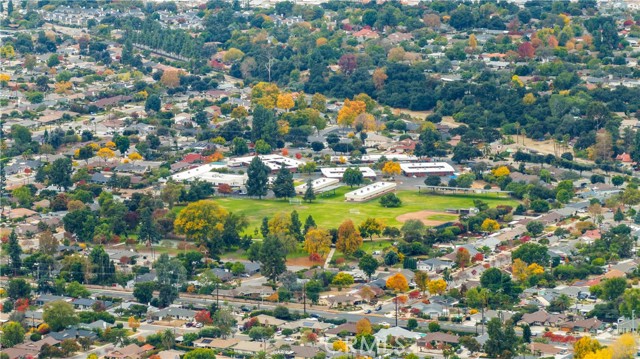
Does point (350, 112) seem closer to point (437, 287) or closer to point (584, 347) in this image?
point (437, 287)

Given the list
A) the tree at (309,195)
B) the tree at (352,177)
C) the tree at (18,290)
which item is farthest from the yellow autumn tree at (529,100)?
the tree at (18,290)

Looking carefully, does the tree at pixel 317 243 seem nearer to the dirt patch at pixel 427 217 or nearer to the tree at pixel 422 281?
the tree at pixel 422 281

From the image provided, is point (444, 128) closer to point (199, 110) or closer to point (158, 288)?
point (199, 110)

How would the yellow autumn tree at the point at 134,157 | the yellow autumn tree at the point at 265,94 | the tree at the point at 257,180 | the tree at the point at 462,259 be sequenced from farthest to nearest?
the yellow autumn tree at the point at 265,94
the yellow autumn tree at the point at 134,157
the tree at the point at 257,180
the tree at the point at 462,259

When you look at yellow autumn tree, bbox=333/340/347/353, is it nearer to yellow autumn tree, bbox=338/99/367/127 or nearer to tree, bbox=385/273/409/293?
tree, bbox=385/273/409/293

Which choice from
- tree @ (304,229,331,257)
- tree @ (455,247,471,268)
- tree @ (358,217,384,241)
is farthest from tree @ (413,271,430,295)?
tree @ (358,217,384,241)

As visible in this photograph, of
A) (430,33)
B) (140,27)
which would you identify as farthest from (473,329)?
(140,27)
